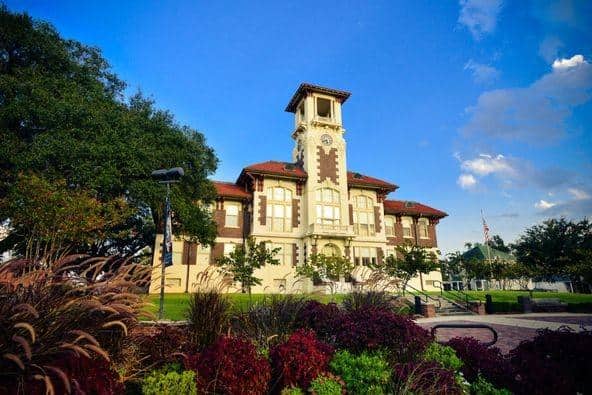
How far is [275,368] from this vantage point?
14.8 ft

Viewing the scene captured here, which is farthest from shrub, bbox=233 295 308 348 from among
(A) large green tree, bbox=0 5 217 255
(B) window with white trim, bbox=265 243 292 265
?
(B) window with white trim, bbox=265 243 292 265

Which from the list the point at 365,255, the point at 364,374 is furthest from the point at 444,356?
the point at 365,255

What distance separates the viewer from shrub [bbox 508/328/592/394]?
3.95 m

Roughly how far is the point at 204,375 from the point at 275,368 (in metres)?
0.97

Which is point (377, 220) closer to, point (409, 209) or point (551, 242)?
point (409, 209)

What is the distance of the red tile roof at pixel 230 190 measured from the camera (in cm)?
2986

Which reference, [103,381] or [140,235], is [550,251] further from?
[103,381]

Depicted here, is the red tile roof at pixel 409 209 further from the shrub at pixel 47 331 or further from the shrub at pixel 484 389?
the shrub at pixel 47 331

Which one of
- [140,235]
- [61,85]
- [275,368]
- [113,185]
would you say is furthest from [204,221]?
[275,368]

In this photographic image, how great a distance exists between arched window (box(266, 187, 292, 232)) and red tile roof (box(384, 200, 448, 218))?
11.7 metres

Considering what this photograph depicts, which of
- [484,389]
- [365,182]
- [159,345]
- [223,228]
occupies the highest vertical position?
[365,182]

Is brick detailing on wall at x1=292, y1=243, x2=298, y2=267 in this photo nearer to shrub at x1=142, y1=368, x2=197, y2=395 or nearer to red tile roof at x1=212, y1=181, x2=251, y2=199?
red tile roof at x1=212, y1=181, x2=251, y2=199

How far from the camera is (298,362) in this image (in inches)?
170

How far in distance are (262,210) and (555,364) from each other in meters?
26.3
